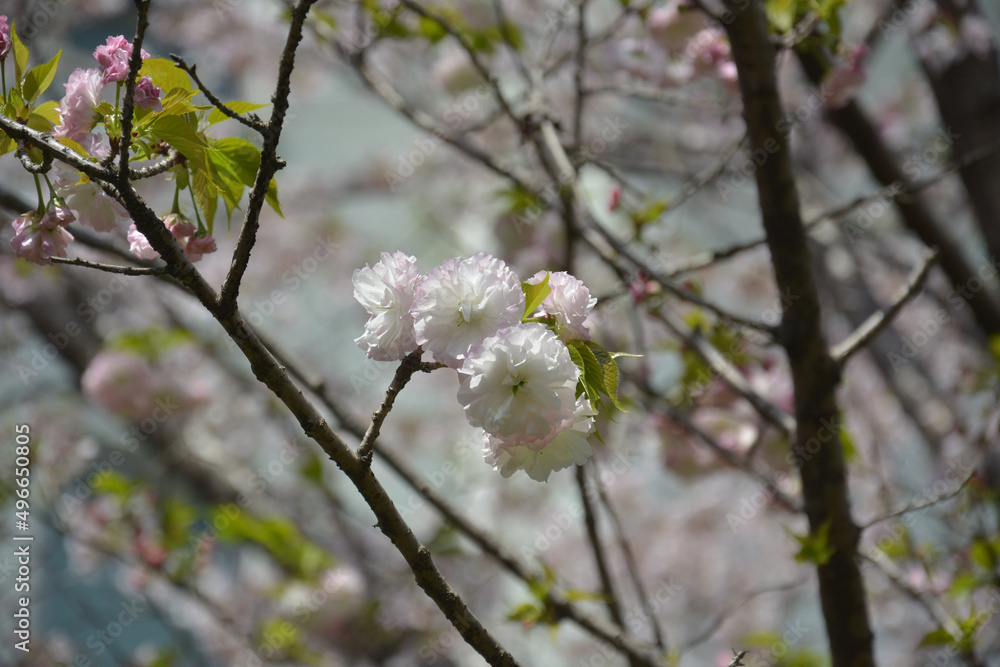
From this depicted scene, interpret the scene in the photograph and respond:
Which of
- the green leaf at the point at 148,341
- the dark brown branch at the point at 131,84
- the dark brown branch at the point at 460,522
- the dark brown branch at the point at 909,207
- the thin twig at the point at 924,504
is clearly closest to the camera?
the dark brown branch at the point at 131,84

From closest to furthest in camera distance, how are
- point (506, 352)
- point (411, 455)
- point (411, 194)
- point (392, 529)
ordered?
point (506, 352), point (392, 529), point (411, 194), point (411, 455)

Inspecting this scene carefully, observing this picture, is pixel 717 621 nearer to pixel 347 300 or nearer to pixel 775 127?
pixel 775 127

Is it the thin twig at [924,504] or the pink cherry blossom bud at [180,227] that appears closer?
the pink cherry blossom bud at [180,227]

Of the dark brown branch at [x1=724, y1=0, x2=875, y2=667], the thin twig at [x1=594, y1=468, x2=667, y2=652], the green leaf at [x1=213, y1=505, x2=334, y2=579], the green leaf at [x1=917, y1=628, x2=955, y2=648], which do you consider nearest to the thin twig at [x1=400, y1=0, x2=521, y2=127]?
the dark brown branch at [x1=724, y1=0, x2=875, y2=667]

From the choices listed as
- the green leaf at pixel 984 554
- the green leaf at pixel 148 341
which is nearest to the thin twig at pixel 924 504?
the green leaf at pixel 984 554

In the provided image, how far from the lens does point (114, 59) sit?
703 mm

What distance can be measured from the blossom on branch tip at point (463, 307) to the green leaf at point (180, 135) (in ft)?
0.84

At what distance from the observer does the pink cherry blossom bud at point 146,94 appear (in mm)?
672

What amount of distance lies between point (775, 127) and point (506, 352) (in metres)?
0.80

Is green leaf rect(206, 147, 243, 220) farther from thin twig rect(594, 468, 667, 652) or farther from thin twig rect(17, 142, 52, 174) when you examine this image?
thin twig rect(594, 468, 667, 652)

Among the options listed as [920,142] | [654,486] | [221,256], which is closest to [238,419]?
[221,256]

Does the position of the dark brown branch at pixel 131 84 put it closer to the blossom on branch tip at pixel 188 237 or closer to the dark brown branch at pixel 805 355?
the blossom on branch tip at pixel 188 237

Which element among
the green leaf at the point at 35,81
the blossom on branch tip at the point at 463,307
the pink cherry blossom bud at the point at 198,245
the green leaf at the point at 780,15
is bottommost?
the blossom on branch tip at the point at 463,307

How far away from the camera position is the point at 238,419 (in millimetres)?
4059
